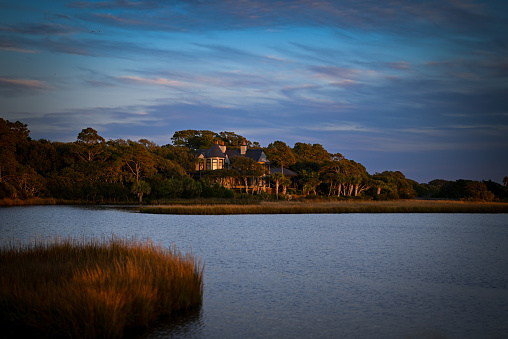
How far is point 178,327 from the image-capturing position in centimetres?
1298

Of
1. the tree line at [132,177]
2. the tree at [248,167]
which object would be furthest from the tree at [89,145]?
the tree at [248,167]

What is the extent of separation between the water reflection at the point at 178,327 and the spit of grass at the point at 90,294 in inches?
9.5

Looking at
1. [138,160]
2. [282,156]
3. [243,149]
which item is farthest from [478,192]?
[138,160]

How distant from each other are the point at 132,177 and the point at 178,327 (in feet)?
222

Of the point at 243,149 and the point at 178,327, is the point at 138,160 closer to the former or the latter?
the point at 243,149

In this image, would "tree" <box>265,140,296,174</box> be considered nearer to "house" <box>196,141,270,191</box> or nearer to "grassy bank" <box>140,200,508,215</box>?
"house" <box>196,141,270,191</box>

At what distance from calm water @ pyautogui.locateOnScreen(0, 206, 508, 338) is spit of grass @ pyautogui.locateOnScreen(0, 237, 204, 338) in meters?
0.77

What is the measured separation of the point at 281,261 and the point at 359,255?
544 centimetres

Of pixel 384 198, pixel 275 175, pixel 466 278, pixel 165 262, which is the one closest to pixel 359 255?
pixel 466 278

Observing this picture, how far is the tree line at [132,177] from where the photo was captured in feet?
241

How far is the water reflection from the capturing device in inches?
484

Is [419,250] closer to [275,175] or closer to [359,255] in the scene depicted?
[359,255]

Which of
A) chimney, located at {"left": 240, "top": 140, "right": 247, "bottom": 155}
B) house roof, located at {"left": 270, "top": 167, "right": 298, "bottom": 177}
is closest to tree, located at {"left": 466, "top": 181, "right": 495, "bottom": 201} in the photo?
house roof, located at {"left": 270, "top": 167, "right": 298, "bottom": 177}

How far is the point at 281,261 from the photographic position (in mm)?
24531
